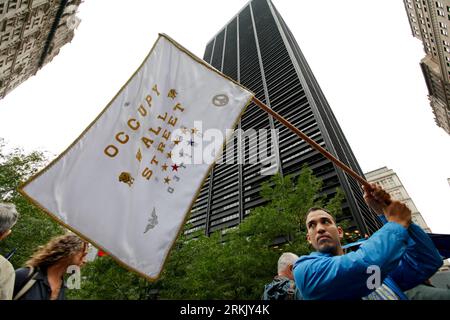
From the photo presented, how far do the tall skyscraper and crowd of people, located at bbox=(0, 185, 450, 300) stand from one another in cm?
1823

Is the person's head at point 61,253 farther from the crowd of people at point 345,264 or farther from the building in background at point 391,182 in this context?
the building in background at point 391,182

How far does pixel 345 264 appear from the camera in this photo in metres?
1.48

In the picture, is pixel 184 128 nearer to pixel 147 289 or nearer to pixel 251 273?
pixel 251 273

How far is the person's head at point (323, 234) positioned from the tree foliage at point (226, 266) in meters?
9.78

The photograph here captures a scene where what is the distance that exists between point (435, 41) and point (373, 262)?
71.8 metres

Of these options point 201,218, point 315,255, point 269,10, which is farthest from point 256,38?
point 315,255

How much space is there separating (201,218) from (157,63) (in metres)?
49.9

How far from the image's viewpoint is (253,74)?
230ft

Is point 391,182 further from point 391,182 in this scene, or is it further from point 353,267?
point 353,267

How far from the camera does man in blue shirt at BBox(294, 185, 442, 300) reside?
1.47m

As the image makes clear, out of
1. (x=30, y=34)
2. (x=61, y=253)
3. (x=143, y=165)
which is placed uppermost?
(x=30, y=34)

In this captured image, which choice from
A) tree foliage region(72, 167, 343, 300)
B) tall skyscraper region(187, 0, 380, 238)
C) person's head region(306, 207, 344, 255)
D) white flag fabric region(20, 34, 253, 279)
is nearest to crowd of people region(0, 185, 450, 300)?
person's head region(306, 207, 344, 255)

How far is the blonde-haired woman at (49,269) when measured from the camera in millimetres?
2168

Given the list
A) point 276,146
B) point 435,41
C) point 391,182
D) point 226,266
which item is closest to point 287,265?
point 226,266
